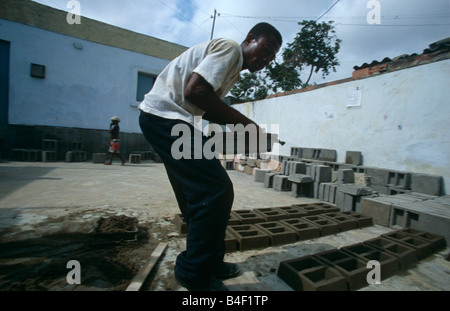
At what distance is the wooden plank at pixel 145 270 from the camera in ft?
4.74

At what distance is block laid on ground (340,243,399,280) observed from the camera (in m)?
1.88

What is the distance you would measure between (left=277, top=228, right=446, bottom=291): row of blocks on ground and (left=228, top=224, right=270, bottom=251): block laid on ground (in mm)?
481

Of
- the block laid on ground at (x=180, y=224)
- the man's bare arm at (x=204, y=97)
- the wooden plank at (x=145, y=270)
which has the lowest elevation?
the wooden plank at (x=145, y=270)

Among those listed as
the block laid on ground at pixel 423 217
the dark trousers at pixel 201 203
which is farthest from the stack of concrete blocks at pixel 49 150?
the block laid on ground at pixel 423 217

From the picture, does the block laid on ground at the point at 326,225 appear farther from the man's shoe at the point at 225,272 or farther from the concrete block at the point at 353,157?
the concrete block at the point at 353,157

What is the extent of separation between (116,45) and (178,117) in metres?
11.0

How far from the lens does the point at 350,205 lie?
3.88 m

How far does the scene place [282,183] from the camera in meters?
5.50

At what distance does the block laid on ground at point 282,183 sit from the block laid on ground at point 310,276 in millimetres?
3672

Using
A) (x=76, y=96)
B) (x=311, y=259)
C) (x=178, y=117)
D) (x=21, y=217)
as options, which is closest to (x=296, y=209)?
(x=311, y=259)

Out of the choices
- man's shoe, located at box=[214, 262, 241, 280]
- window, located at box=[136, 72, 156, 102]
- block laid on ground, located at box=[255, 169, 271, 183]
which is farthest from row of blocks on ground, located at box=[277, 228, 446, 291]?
window, located at box=[136, 72, 156, 102]

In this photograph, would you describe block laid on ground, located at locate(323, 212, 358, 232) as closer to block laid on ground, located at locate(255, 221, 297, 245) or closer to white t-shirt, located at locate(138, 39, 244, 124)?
block laid on ground, located at locate(255, 221, 297, 245)

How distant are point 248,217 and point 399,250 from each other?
1.63m
